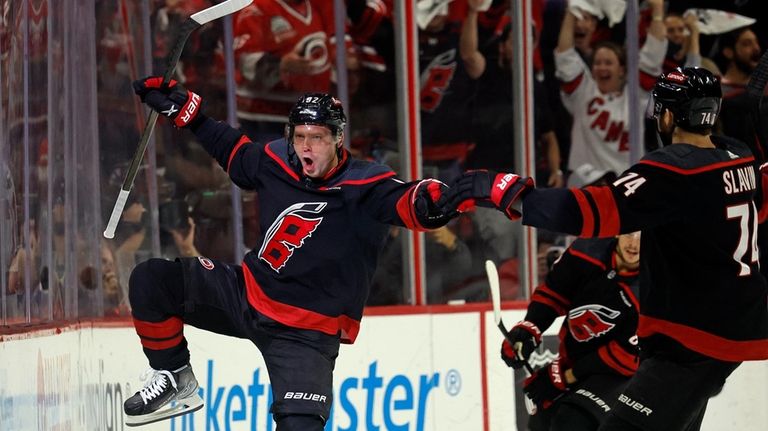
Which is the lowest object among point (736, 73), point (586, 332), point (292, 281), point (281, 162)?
point (586, 332)

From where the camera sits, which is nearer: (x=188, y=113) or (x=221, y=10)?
(x=188, y=113)

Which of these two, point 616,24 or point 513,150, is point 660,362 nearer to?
point 513,150

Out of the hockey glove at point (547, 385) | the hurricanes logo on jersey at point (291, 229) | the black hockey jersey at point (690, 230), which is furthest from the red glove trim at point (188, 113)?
the hockey glove at point (547, 385)

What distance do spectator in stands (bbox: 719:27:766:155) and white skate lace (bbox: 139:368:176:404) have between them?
154 inches

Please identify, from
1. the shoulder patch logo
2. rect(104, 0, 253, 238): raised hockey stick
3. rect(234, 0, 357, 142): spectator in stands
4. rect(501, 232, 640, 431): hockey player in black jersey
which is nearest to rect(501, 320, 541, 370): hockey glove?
rect(501, 232, 640, 431): hockey player in black jersey

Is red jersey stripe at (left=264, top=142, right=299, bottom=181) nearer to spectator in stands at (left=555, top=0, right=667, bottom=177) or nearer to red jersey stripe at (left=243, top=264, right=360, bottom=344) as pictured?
red jersey stripe at (left=243, top=264, right=360, bottom=344)

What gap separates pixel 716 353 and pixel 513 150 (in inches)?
123

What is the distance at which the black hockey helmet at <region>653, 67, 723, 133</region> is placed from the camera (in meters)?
3.31

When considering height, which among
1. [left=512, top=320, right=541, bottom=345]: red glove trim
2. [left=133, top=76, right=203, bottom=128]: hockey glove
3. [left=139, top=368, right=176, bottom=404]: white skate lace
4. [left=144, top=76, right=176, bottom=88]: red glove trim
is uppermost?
[left=144, top=76, right=176, bottom=88]: red glove trim

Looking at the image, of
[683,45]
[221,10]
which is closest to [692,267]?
[221,10]

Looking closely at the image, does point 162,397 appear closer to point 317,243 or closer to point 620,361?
point 317,243

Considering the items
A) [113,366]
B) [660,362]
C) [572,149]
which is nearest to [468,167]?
[572,149]

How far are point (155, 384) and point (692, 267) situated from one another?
5.21ft

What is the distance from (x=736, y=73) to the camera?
276 inches
